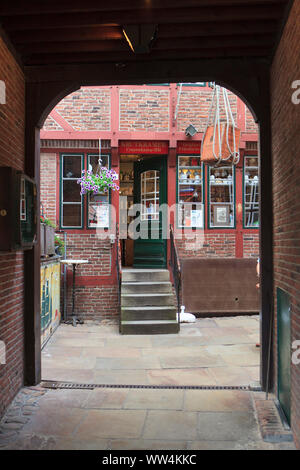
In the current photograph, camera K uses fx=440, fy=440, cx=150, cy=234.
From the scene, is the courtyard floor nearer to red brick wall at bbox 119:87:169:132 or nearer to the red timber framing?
the red timber framing

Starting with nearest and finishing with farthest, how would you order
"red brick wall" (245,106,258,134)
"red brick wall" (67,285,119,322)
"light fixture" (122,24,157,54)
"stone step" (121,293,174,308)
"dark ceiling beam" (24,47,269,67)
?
"light fixture" (122,24,157,54) → "dark ceiling beam" (24,47,269,67) → "stone step" (121,293,174,308) → "red brick wall" (67,285,119,322) → "red brick wall" (245,106,258,134)

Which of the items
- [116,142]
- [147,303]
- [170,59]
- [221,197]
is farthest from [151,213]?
[170,59]

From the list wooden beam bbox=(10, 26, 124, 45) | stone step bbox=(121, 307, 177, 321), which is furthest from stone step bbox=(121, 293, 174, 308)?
wooden beam bbox=(10, 26, 124, 45)

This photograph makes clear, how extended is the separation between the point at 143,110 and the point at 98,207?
230cm

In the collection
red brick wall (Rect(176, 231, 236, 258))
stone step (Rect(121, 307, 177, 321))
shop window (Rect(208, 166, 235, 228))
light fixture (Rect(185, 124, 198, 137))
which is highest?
light fixture (Rect(185, 124, 198, 137))

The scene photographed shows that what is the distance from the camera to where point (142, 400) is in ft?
14.4

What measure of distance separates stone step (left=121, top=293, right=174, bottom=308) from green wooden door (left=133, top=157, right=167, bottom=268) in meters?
1.31

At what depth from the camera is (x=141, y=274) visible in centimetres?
906

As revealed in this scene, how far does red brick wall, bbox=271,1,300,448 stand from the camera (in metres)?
3.30

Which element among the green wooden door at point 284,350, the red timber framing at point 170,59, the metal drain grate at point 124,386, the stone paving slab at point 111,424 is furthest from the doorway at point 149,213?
the stone paving slab at point 111,424

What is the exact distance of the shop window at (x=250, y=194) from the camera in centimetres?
971

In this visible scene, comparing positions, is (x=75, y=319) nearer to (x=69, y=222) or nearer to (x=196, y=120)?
(x=69, y=222)

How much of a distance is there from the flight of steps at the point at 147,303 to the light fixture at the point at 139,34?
16.4ft

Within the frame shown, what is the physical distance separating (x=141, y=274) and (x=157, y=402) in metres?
4.80
